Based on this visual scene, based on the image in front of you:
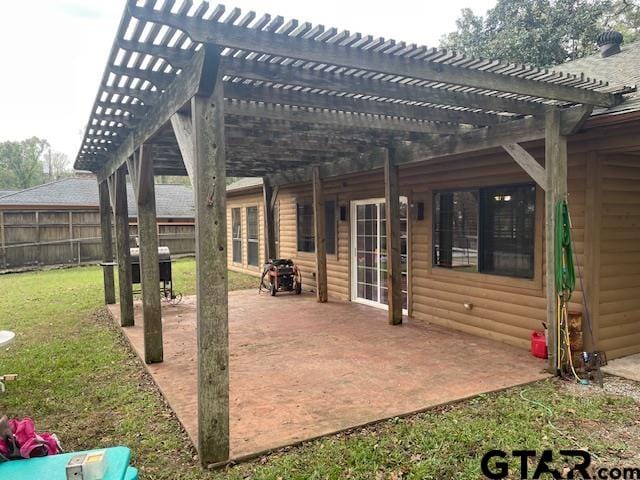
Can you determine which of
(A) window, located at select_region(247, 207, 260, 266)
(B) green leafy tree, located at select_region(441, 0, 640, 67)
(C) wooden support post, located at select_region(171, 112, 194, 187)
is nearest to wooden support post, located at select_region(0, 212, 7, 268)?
(A) window, located at select_region(247, 207, 260, 266)

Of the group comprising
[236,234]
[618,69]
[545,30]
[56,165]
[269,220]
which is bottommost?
[236,234]

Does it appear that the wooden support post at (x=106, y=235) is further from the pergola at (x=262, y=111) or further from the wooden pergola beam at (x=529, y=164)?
the wooden pergola beam at (x=529, y=164)

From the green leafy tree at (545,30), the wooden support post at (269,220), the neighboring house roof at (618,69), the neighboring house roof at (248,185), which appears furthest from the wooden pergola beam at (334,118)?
the green leafy tree at (545,30)

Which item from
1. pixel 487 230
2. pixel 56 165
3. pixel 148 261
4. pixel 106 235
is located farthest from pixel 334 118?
pixel 56 165

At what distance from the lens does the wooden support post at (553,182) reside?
12.5 feet

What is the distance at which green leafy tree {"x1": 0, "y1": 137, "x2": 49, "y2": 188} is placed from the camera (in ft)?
98.9

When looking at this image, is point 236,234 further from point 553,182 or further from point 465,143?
point 553,182

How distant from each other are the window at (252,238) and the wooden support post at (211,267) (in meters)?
9.03

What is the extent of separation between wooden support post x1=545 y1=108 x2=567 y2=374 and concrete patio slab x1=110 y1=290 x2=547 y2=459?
2.21 ft

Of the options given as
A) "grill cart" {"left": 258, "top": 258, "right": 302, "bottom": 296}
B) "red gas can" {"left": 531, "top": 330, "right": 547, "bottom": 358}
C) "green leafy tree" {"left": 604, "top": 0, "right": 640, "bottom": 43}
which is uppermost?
"green leafy tree" {"left": 604, "top": 0, "right": 640, "bottom": 43}

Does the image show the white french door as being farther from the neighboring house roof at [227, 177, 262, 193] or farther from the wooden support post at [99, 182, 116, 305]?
the wooden support post at [99, 182, 116, 305]

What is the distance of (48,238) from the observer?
14383 millimetres

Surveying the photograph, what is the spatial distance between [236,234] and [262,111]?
9.15m

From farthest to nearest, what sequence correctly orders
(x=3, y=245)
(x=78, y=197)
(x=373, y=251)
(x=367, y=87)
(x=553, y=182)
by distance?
(x=78, y=197), (x=3, y=245), (x=373, y=251), (x=553, y=182), (x=367, y=87)
